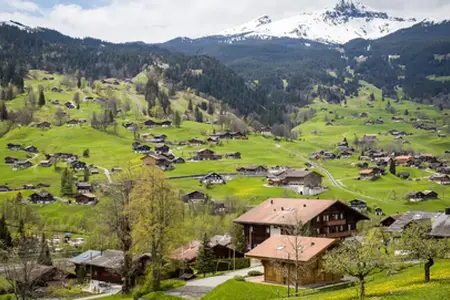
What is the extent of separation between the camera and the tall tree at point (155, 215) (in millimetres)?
58281

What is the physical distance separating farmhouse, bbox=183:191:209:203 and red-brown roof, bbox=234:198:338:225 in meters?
65.0

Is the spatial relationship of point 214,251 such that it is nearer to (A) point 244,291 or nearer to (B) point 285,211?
(B) point 285,211

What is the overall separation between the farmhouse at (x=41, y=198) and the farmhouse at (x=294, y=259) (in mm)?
101082

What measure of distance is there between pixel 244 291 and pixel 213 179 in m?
118

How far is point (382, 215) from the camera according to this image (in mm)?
135250

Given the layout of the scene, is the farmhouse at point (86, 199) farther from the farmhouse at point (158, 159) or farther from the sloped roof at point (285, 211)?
the sloped roof at point (285, 211)

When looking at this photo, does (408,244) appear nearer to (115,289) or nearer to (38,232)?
(115,289)

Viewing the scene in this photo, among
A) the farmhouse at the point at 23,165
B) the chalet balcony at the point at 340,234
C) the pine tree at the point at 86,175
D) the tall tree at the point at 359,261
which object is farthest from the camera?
the farmhouse at the point at 23,165

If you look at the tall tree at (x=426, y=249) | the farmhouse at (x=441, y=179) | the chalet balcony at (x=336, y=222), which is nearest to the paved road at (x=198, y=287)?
the chalet balcony at (x=336, y=222)

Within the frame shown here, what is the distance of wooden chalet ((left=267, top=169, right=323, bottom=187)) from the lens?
163 m

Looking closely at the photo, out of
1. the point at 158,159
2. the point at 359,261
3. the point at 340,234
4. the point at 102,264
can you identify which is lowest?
the point at 102,264

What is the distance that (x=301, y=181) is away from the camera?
16312 centimetres

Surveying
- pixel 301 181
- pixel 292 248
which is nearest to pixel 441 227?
pixel 292 248

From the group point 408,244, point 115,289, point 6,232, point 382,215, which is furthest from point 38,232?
point 408,244
